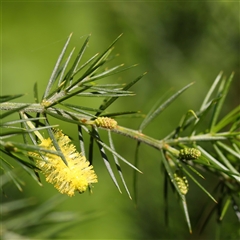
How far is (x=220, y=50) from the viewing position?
3.80 ft

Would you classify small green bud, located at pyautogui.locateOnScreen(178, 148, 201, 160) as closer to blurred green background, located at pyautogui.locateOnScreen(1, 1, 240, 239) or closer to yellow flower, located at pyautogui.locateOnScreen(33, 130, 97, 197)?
yellow flower, located at pyautogui.locateOnScreen(33, 130, 97, 197)

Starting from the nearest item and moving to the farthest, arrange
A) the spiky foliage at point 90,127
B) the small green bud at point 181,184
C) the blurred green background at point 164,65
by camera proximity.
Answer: the spiky foliage at point 90,127
the small green bud at point 181,184
the blurred green background at point 164,65

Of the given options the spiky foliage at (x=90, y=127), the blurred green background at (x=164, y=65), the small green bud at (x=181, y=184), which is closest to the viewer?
the spiky foliage at (x=90, y=127)

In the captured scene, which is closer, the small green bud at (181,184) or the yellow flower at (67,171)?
the yellow flower at (67,171)

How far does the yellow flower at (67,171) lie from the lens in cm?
42

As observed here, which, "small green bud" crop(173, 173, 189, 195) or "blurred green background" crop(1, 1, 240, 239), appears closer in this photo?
"small green bud" crop(173, 173, 189, 195)

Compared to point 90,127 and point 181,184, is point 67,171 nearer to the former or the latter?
point 90,127

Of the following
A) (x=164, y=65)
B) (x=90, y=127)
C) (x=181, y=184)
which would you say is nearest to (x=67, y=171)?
(x=90, y=127)

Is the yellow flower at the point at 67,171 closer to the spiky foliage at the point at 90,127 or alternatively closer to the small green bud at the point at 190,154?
the spiky foliage at the point at 90,127

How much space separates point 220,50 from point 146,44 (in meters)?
0.24

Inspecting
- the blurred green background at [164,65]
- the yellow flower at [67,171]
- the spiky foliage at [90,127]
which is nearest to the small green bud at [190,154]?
the spiky foliage at [90,127]

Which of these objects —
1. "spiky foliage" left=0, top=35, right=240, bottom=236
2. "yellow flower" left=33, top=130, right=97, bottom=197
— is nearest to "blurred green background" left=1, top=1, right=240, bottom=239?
"spiky foliage" left=0, top=35, right=240, bottom=236

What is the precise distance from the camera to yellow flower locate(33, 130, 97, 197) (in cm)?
42

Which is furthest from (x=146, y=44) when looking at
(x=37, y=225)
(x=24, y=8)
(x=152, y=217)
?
(x=24, y=8)
